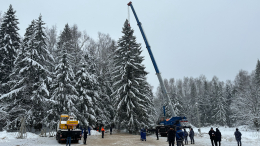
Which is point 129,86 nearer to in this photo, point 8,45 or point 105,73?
point 105,73

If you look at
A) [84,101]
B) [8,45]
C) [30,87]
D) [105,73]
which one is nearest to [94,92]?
[84,101]

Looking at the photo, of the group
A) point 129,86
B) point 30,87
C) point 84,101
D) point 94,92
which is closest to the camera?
point 30,87

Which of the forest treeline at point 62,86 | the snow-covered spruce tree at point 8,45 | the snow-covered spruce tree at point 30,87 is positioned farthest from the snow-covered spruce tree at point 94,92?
the snow-covered spruce tree at point 8,45

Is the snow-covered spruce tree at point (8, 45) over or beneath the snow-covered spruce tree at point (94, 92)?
over

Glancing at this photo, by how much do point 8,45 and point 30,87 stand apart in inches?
319

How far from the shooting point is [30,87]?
979 inches

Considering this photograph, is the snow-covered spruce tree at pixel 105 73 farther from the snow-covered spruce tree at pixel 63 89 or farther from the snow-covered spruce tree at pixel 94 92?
the snow-covered spruce tree at pixel 63 89

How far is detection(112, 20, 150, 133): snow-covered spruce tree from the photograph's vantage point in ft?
93.0

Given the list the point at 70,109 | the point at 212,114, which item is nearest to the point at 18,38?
the point at 70,109

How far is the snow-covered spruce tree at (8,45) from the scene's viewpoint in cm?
2672

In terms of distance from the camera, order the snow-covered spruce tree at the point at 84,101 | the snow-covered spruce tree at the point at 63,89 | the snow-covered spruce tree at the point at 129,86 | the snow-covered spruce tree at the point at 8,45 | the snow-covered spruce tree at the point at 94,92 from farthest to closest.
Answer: the snow-covered spruce tree at the point at 94,92 < the snow-covered spruce tree at the point at 84,101 < the snow-covered spruce tree at the point at 129,86 < the snow-covered spruce tree at the point at 8,45 < the snow-covered spruce tree at the point at 63,89

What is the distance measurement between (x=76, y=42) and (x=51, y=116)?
66.6 ft

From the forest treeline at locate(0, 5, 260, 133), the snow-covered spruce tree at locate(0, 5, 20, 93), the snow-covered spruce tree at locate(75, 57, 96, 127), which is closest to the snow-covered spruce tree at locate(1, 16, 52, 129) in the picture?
the forest treeline at locate(0, 5, 260, 133)

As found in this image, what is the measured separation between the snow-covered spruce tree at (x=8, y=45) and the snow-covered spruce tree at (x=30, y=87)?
2230 millimetres
